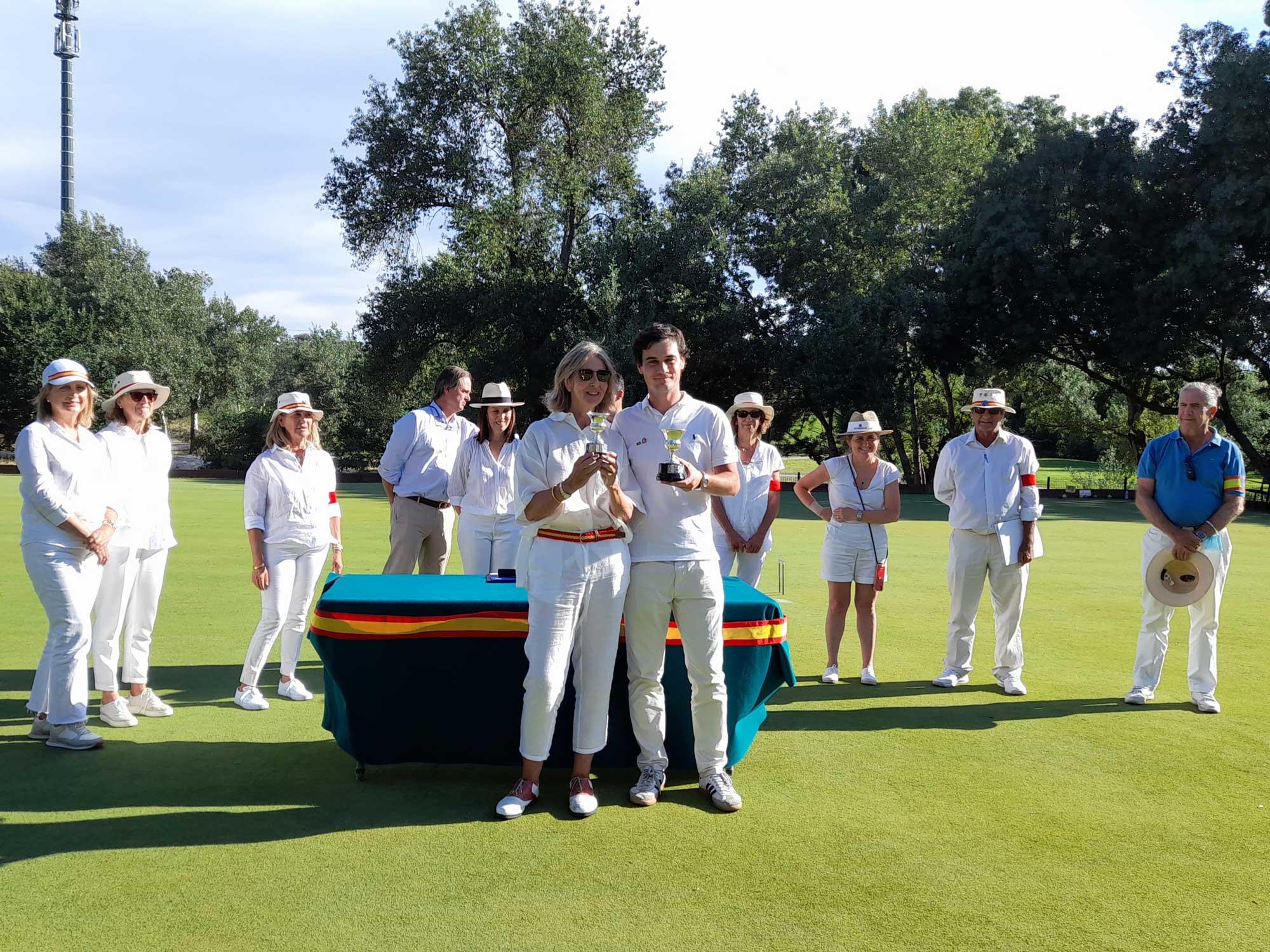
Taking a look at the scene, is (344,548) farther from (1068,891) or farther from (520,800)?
(1068,891)

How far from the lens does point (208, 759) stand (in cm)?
516

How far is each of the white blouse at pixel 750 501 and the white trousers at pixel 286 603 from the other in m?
2.56

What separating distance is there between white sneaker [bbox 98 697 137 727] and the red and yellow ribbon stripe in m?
1.84

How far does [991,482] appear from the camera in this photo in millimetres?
6906

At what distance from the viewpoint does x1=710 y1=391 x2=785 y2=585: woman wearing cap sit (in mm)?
6676

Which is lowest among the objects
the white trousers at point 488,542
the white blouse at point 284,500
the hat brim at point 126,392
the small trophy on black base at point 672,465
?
the white trousers at point 488,542

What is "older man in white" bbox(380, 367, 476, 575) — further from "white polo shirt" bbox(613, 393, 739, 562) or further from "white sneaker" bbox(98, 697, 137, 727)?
"white polo shirt" bbox(613, 393, 739, 562)

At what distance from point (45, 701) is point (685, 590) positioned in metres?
3.59

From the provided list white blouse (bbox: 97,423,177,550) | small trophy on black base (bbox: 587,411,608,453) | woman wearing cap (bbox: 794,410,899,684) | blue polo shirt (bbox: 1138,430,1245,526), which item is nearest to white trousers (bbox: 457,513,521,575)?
white blouse (bbox: 97,423,177,550)

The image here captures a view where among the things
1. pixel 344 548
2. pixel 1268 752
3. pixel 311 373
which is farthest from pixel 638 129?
pixel 1268 752

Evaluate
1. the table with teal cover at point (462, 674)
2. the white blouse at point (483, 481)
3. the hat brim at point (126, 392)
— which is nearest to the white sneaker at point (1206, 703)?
the table with teal cover at point (462, 674)

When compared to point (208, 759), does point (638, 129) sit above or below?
above

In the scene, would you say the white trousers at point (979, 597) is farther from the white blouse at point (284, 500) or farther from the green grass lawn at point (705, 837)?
the white blouse at point (284, 500)

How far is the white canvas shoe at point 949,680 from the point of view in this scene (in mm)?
6910
